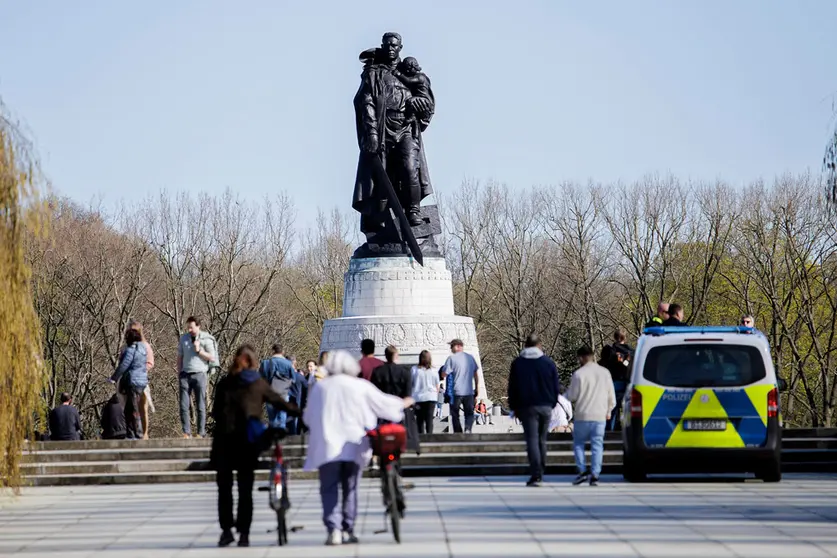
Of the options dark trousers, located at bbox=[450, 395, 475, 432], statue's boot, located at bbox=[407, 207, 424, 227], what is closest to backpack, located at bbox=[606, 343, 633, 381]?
dark trousers, located at bbox=[450, 395, 475, 432]

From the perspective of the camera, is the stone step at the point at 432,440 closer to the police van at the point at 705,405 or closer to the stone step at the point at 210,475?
the stone step at the point at 210,475

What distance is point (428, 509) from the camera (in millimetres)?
16406

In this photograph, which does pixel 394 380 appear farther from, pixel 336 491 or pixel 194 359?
pixel 336 491

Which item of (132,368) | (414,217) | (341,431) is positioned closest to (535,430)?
(341,431)

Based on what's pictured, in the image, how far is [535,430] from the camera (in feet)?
62.9

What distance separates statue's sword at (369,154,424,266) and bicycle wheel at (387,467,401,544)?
19.7 meters

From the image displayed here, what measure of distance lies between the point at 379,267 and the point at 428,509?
16.9 m

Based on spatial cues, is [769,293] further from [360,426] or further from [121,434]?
[360,426]

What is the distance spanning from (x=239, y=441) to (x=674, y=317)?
10.1 metres

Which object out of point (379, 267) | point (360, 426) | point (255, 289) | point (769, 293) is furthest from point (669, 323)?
point (255, 289)

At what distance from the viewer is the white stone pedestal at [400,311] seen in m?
32.4

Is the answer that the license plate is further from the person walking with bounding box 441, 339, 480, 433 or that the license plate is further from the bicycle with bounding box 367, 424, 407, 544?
the person walking with bounding box 441, 339, 480, 433

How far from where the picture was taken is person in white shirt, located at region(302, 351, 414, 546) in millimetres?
12930

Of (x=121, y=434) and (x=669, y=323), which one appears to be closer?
(x=669, y=323)
